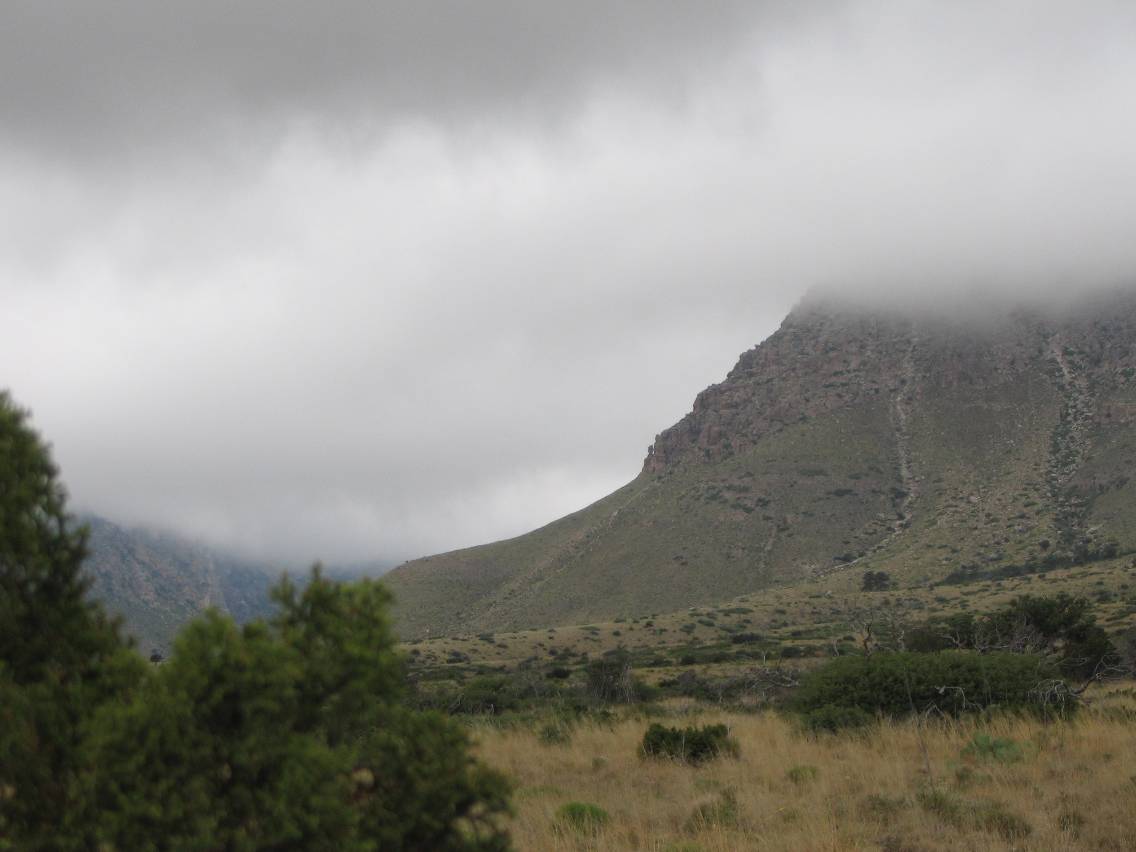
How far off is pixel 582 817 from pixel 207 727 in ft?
16.3

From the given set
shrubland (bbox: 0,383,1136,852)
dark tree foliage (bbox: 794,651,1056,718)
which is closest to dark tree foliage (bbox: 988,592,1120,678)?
shrubland (bbox: 0,383,1136,852)

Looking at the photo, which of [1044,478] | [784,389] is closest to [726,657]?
[1044,478]

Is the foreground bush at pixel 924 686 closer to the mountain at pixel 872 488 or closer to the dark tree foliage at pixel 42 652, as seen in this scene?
the dark tree foliage at pixel 42 652

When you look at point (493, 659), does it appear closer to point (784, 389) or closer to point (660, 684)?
point (660, 684)

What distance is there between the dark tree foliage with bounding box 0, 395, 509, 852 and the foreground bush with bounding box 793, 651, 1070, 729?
384 inches

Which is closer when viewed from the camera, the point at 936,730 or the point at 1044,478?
the point at 936,730

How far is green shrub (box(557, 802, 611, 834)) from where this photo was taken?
21.3 feet

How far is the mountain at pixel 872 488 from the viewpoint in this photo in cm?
7850

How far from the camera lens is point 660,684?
28.8 metres

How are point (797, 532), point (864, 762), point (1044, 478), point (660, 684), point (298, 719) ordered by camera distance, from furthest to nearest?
point (797, 532), point (1044, 478), point (660, 684), point (864, 762), point (298, 719)

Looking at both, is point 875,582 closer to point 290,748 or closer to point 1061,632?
point 1061,632

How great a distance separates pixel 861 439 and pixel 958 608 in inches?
2084

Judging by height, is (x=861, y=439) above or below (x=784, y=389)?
below

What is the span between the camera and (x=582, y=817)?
6762 mm
